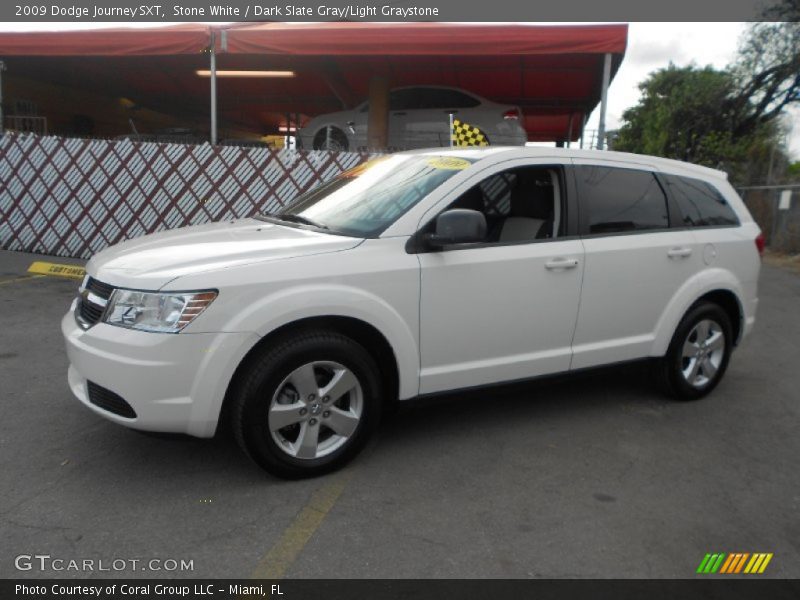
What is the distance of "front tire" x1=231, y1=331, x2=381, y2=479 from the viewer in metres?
3.10

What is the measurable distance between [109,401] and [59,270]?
275 inches

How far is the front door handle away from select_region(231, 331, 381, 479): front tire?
3.90 ft

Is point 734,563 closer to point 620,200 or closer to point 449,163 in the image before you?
point 620,200

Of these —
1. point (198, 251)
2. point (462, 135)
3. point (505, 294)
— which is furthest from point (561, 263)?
point (462, 135)

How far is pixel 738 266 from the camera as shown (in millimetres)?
4754

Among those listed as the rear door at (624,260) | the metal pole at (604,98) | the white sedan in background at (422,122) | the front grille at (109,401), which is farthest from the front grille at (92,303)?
the white sedan in background at (422,122)

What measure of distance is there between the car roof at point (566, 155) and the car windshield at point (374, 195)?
0.11 m

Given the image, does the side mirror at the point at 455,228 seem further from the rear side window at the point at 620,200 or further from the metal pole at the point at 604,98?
the metal pole at the point at 604,98

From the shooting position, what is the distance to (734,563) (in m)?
2.76

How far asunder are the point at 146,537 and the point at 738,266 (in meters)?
4.12

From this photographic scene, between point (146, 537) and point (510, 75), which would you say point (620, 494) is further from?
point (510, 75)

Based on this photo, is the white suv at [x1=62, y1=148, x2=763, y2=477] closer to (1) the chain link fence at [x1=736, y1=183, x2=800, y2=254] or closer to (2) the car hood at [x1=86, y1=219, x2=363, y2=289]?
(2) the car hood at [x1=86, y1=219, x2=363, y2=289]

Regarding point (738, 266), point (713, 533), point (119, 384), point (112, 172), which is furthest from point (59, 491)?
point (112, 172)

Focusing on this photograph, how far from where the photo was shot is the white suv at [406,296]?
3023 mm
